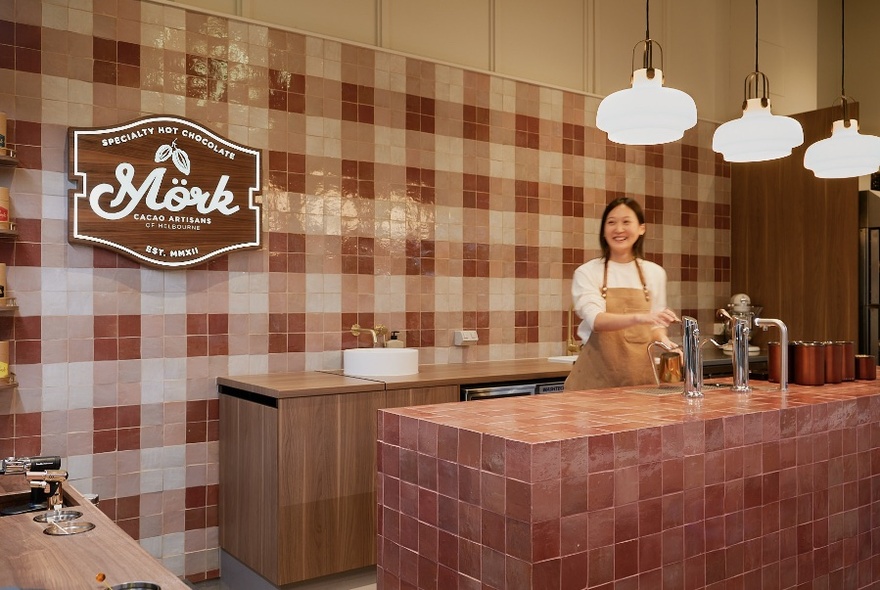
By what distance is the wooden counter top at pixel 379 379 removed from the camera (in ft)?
12.3

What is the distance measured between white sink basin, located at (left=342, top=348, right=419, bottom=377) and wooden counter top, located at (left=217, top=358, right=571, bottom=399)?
6 cm

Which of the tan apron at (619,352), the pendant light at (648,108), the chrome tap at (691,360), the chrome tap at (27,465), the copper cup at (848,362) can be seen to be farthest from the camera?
the tan apron at (619,352)

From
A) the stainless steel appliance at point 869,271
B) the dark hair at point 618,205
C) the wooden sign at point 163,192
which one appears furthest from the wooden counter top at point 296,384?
the stainless steel appliance at point 869,271

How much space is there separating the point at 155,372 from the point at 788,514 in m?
2.92

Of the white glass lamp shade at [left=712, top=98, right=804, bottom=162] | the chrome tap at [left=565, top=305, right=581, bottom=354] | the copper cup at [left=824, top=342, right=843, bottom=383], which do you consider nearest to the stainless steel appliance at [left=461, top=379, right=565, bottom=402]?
the chrome tap at [left=565, top=305, right=581, bottom=354]

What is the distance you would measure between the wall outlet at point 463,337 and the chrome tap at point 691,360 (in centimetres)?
219

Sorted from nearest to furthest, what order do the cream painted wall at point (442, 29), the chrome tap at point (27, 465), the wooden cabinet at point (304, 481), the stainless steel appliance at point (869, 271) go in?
the chrome tap at point (27, 465) → the wooden cabinet at point (304, 481) → the cream painted wall at point (442, 29) → the stainless steel appliance at point (869, 271)

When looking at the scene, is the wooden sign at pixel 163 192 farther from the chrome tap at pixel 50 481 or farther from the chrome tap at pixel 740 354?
the chrome tap at pixel 740 354

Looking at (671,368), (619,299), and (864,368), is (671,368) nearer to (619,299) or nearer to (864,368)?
(619,299)

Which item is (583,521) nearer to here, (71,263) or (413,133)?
(71,263)

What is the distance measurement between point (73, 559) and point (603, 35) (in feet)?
17.5

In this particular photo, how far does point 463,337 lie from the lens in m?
5.07

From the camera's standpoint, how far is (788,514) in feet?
8.51

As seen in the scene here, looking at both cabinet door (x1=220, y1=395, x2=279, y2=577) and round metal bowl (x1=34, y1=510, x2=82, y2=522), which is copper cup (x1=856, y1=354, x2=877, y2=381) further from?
round metal bowl (x1=34, y1=510, x2=82, y2=522)
